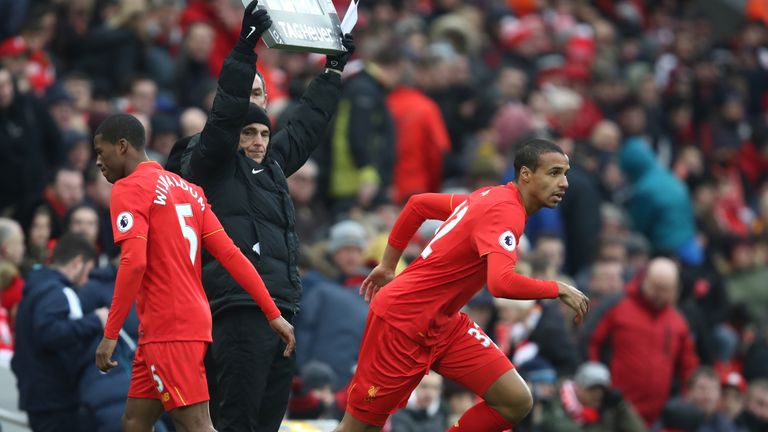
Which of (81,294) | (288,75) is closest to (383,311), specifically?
(81,294)

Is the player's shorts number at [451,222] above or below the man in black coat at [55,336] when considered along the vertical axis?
above

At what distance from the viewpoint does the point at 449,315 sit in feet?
27.3

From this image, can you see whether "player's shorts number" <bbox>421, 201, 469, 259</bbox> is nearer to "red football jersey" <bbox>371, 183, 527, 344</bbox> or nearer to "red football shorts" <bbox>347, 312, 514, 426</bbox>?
"red football jersey" <bbox>371, 183, 527, 344</bbox>

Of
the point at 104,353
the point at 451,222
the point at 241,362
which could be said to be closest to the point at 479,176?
the point at 451,222

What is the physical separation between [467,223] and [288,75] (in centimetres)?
872

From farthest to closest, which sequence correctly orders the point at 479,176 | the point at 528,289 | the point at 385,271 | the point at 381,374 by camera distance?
1. the point at 479,176
2. the point at 385,271
3. the point at 381,374
4. the point at 528,289

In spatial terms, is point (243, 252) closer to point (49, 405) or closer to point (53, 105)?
point (49, 405)

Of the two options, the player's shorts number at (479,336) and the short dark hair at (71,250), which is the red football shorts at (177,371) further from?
the short dark hair at (71,250)

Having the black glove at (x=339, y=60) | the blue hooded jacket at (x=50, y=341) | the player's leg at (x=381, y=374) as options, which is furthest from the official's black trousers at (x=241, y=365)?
the blue hooded jacket at (x=50, y=341)

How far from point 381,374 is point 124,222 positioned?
1.76 m

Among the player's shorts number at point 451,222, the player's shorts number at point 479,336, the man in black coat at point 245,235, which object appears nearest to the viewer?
the man in black coat at point 245,235

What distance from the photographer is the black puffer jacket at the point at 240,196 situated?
7.68 m

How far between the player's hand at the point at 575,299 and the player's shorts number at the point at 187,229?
5.92 ft

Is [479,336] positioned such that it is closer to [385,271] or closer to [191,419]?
[385,271]
